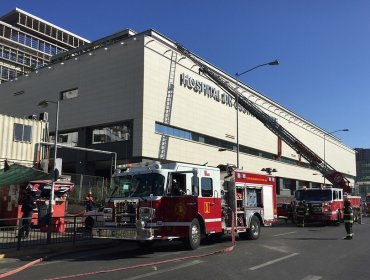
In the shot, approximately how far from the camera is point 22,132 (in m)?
27.2

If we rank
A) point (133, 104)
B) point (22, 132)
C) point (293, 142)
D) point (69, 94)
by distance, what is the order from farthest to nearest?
point (69, 94) < point (133, 104) < point (293, 142) < point (22, 132)

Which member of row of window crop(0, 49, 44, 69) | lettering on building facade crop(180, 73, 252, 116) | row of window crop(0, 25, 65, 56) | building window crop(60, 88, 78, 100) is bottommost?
building window crop(60, 88, 78, 100)

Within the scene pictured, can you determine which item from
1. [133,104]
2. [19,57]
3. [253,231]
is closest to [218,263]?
[253,231]

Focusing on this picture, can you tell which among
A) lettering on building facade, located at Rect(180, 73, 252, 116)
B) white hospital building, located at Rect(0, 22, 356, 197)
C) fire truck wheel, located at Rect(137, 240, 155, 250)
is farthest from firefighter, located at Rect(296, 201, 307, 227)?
lettering on building facade, located at Rect(180, 73, 252, 116)

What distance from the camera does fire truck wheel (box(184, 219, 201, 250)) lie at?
12.4 metres

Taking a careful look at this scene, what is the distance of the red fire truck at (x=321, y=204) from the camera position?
82.6ft

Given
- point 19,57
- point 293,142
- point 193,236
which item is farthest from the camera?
point 19,57

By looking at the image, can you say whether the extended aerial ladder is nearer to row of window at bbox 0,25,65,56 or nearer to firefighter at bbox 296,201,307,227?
firefighter at bbox 296,201,307,227

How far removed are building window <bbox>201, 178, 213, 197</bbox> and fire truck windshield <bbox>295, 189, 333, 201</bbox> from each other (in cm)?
1423

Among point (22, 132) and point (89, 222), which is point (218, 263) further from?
point (22, 132)

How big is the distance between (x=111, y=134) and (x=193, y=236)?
97.7 ft

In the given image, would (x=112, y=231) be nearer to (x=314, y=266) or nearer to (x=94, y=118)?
(x=314, y=266)

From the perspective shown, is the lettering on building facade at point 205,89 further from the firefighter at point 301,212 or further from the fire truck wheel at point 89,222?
the fire truck wheel at point 89,222

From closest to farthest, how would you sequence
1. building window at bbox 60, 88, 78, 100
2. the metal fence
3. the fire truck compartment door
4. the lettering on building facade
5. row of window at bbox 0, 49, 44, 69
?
the metal fence < the fire truck compartment door < the lettering on building facade < building window at bbox 60, 88, 78, 100 < row of window at bbox 0, 49, 44, 69
